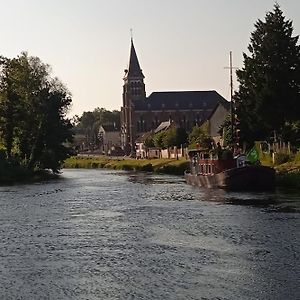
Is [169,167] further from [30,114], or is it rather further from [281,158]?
[281,158]

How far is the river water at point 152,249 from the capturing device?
796 inches

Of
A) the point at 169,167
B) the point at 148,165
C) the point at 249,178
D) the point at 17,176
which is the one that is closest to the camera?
the point at 249,178

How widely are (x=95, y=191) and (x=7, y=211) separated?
16166mm

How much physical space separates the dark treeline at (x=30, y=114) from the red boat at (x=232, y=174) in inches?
1047

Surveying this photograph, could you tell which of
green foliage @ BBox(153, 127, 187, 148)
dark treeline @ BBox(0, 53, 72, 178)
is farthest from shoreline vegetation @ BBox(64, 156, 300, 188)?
dark treeline @ BBox(0, 53, 72, 178)

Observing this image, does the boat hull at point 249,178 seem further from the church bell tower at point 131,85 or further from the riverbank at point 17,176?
the church bell tower at point 131,85

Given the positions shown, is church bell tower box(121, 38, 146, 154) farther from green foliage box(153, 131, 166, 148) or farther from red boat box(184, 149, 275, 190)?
red boat box(184, 149, 275, 190)

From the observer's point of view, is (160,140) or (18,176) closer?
(18,176)

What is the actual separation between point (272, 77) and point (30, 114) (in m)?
31.3

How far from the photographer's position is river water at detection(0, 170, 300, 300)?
20.2 m

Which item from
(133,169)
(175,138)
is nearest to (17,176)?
(133,169)

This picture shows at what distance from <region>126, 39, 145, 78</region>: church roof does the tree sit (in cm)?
12593

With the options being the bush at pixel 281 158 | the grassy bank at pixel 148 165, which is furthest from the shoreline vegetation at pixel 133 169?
the bush at pixel 281 158

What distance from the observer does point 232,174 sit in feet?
173
